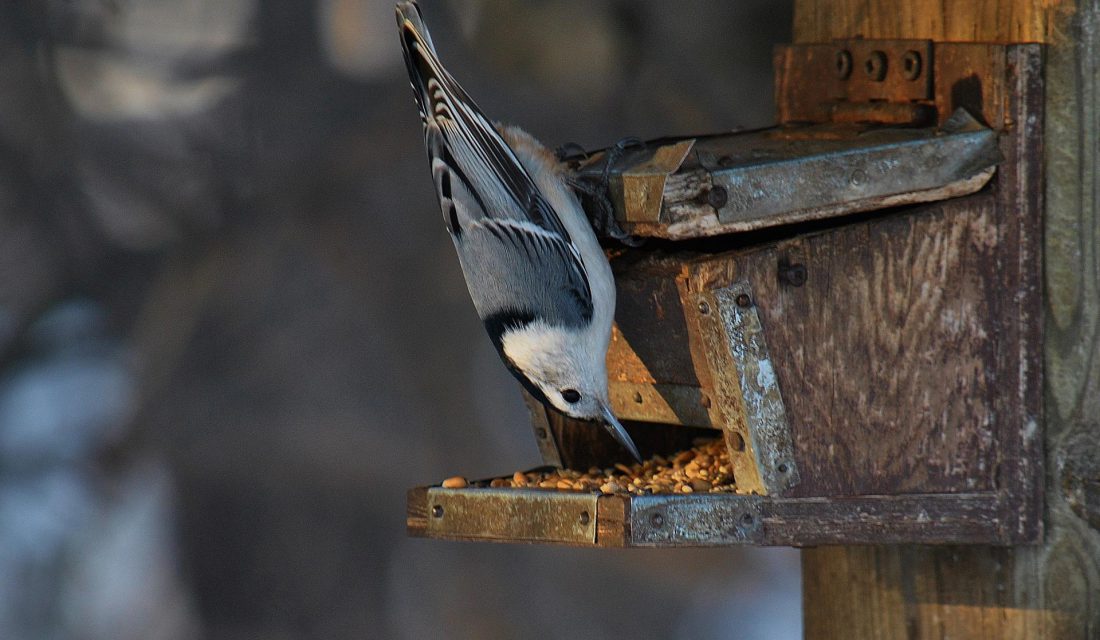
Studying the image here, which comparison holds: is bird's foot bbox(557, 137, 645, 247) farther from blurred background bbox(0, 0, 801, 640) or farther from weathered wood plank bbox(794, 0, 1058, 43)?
blurred background bbox(0, 0, 801, 640)

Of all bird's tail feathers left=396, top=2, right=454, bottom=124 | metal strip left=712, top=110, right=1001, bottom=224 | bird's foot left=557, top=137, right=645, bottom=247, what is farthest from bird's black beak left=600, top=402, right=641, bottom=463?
bird's tail feathers left=396, top=2, right=454, bottom=124

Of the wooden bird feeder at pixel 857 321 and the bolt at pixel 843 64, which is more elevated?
the bolt at pixel 843 64

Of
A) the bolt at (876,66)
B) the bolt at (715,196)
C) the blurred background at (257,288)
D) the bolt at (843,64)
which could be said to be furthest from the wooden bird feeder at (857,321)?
the blurred background at (257,288)

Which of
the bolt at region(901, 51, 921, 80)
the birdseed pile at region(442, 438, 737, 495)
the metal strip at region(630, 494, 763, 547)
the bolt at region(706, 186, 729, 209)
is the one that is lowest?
the metal strip at region(630, 494, 763, 547)

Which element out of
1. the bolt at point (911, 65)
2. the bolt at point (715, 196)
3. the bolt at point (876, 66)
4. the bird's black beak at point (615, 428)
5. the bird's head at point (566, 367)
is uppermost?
the bolt at point (876, 66)

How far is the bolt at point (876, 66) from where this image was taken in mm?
3092

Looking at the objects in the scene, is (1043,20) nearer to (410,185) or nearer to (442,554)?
(410,185)

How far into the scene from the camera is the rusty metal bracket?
2.67 meters

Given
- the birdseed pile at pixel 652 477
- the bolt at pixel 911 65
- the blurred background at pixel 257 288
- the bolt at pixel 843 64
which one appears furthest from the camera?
the blurred background at pixel 257 288

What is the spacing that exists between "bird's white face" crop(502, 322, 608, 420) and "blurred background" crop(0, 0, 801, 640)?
1462mm

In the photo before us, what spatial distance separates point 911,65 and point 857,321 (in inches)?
21.4

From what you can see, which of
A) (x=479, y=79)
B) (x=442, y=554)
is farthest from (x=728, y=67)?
(x=442, y=554)

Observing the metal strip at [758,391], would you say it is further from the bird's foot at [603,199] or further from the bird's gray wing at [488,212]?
the bird's gray wing at [488,212]

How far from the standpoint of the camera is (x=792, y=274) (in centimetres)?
271
